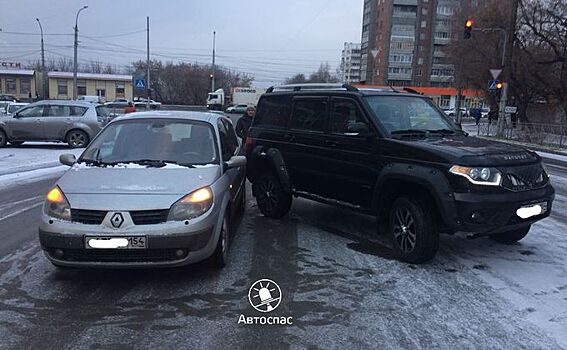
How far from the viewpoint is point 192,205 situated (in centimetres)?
490

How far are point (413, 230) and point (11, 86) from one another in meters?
88.9

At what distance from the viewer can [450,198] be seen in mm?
5172

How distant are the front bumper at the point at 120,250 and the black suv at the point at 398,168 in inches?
93.2

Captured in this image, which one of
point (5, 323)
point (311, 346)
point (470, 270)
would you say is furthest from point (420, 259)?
point (5, 323)

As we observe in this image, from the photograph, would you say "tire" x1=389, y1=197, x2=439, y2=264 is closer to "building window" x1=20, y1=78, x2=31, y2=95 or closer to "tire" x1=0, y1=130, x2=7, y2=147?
"tire" x1=0, y1=130, x2=7, y2=147

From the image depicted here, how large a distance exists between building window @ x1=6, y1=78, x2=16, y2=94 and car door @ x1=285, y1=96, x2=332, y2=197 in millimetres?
86127

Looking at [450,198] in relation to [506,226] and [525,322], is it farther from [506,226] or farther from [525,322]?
[525,322]

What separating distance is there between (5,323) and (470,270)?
178 inches

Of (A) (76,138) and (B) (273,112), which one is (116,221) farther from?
(A) (76,138)

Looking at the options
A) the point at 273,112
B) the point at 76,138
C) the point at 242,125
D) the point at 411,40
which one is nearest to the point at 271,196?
the point at 273,112

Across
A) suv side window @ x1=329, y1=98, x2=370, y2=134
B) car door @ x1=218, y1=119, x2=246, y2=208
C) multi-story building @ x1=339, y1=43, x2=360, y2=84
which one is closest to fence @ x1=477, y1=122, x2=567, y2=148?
suv side window @ x1=329, y1=98, x2=370, y2=134

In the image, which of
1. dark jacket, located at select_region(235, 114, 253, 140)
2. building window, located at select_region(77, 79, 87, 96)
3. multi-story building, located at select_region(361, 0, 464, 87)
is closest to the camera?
dark jacket, located at select_region(235, 114, 253, 140)

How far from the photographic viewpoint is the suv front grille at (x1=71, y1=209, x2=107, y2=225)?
4633 millimetres

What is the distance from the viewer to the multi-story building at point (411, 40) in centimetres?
11200
